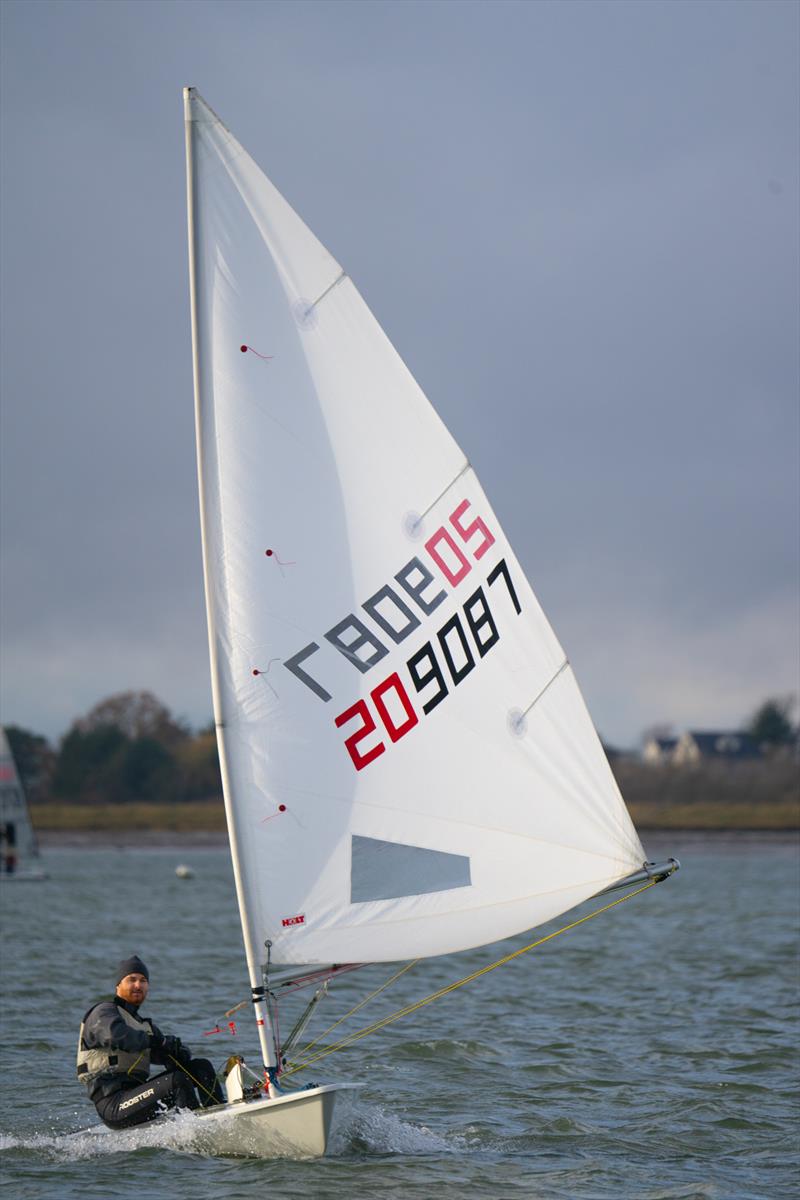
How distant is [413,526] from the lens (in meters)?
9.27

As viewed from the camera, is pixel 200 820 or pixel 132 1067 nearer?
pixel 132 1067

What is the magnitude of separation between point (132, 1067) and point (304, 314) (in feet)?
14.9

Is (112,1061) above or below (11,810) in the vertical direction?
below

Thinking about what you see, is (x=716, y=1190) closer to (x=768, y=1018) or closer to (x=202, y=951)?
(x=768, y=1018)

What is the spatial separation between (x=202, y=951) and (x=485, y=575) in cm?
1535

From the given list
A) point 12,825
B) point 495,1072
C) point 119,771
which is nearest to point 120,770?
point 119,771

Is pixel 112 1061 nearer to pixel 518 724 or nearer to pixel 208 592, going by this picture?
pixel 208 592

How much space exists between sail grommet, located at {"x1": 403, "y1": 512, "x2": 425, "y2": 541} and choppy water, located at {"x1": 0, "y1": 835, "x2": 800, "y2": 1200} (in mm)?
3417

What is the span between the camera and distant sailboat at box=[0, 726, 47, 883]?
39.9m

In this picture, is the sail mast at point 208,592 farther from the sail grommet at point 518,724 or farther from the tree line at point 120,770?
the tree line at point 120,770

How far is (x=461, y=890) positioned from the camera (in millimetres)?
9117

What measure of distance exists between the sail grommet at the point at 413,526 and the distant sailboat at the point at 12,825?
32476 millimetres

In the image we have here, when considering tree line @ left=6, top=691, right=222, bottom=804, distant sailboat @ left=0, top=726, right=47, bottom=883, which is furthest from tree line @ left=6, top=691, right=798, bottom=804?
distant sailboat @ left=0, top=726, right=47, bottom=883

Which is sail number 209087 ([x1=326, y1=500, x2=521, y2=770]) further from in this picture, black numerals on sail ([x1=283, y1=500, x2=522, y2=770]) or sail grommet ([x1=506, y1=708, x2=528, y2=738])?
sail grommet ([x1=506, y1=708, x2=528, y2=738])
